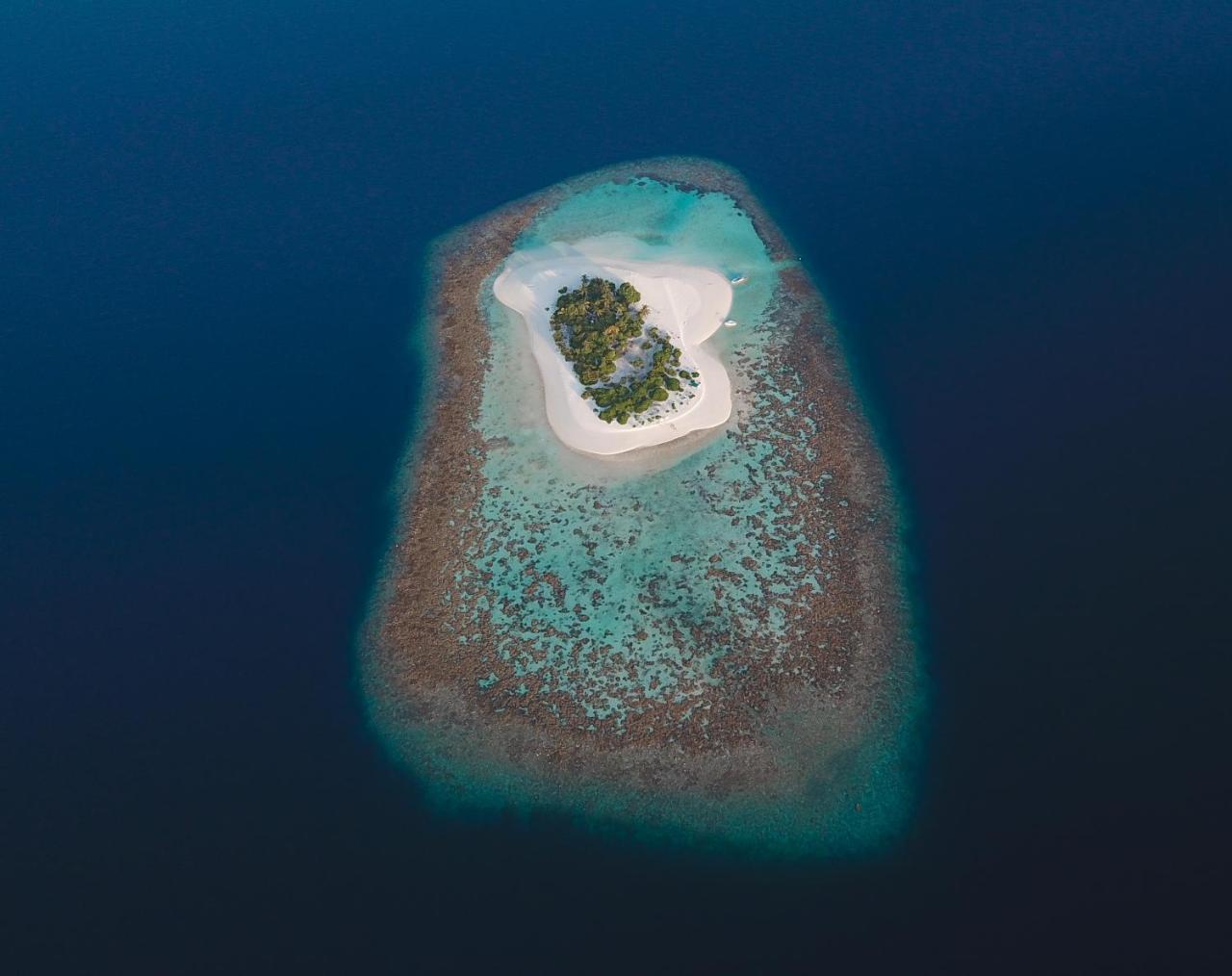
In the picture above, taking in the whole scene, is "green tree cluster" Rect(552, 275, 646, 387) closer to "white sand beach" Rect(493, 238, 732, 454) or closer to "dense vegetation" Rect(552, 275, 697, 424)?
"dense vegetation" Rect(552, 275, 697, 424)

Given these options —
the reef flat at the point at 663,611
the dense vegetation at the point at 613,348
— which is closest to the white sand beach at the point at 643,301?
the reef flat at the point at 663,611

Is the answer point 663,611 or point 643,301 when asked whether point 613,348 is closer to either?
point 643,301

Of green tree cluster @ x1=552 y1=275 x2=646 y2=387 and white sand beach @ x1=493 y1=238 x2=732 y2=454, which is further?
green tree cluster @ x1=552 y1=275 x2=646 y2=387

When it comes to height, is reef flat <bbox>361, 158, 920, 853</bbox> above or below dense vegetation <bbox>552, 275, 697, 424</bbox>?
below

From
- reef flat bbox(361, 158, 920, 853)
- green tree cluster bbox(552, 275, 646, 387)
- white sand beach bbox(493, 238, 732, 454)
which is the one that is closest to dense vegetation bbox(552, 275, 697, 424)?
green tree cluster bbox(552, 275, 646, 387)

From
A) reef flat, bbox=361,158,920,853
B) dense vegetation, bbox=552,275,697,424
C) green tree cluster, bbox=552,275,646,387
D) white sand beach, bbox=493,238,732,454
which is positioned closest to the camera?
reef flat, bbox=361,158,920,853

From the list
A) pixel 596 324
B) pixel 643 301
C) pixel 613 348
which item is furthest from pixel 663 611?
pixel 643 301

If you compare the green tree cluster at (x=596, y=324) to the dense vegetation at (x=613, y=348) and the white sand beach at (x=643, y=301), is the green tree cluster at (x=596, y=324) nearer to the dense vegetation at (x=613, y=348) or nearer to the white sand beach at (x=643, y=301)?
the dense vegetation at (x=613, y=348)
